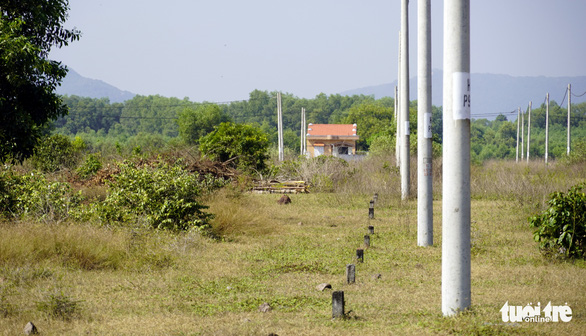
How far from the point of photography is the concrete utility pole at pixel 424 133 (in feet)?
38.6

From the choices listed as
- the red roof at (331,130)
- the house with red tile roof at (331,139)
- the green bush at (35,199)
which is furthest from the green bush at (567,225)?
the red roof at (331,130)

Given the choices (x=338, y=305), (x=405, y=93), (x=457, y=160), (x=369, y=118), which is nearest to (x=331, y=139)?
(x=369, y=118)

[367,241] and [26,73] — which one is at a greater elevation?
[26,73]

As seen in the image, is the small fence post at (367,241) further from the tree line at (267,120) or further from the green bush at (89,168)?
the tree line at (267,120)

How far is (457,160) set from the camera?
635 cm

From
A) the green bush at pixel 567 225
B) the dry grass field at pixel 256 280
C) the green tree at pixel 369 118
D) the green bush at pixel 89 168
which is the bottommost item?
the dry grass field at pixel 256 280

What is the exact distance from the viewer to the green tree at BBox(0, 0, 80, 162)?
12.5 metres

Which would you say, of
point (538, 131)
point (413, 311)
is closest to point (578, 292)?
point (413, 311)

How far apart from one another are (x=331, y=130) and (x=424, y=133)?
66159 mm

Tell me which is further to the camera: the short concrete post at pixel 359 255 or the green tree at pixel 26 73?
the green tree at pixel 26 73

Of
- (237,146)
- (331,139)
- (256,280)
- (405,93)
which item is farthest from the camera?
(331,139)

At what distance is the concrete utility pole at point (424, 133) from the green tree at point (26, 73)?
24.2 ft

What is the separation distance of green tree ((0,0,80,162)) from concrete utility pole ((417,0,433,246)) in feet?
24.2

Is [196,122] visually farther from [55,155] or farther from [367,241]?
[367,241]
